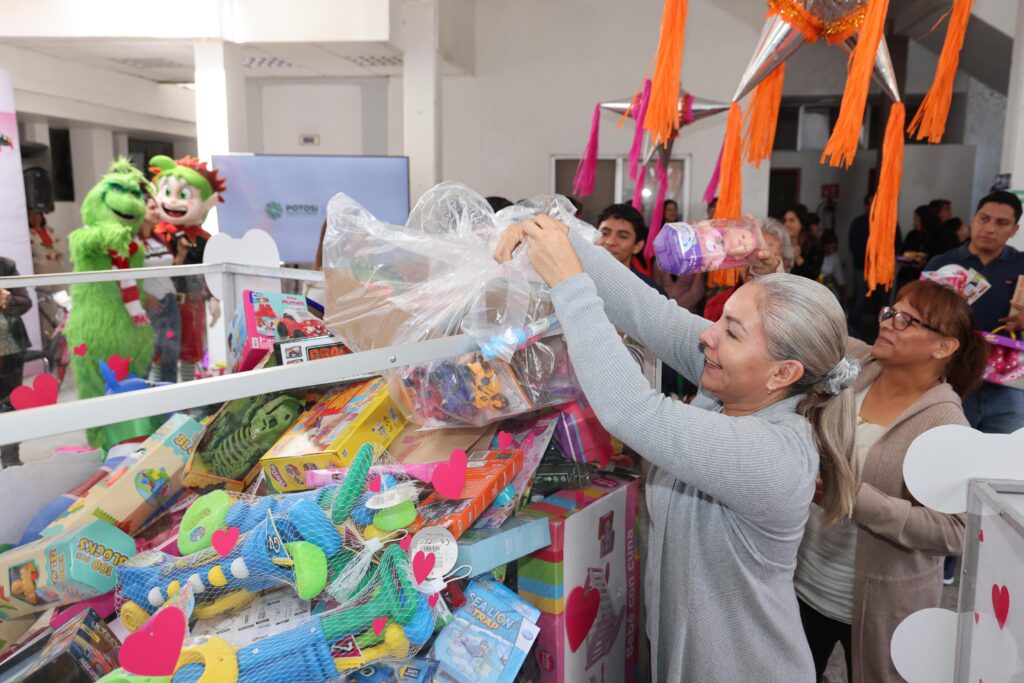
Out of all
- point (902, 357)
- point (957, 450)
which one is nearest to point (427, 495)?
point (957, 450)

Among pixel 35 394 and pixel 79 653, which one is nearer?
pixel 79 653

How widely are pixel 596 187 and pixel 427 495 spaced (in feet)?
20.8

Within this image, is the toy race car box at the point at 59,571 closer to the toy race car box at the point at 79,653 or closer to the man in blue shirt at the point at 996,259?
the toy race car box at the point at 79,653

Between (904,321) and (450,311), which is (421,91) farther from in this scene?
(450,311)

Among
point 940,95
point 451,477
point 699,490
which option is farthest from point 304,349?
point 940,95

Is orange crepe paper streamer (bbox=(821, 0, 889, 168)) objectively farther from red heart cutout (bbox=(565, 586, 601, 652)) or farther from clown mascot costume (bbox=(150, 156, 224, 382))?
clown mascot costume (bbox=(150, 156, 224, 382))

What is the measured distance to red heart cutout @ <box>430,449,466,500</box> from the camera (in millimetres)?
1077

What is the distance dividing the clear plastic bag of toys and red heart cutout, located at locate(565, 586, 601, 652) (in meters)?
0.65

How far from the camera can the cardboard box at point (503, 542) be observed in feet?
3.71

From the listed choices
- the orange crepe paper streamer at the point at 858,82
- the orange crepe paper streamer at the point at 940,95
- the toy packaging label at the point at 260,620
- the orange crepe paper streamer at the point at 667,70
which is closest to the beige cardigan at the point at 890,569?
the orange crepe paper streamer at the point at 858,82

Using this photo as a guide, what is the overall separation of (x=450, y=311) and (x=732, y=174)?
1445mm

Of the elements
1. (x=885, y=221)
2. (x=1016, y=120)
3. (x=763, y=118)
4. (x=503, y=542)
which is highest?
(x=1016, y=120)

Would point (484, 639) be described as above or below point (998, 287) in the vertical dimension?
below

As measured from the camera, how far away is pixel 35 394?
1495mm
